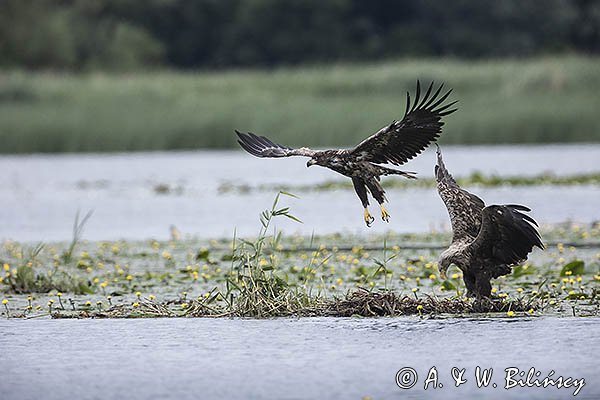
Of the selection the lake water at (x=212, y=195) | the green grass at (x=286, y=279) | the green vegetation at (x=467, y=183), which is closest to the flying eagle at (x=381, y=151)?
the green grass at (x=286, y=279)

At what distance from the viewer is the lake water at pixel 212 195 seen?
56.1 feet

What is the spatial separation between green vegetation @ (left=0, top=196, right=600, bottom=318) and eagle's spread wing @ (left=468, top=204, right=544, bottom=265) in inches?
19.2

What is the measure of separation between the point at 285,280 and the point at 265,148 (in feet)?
3.55

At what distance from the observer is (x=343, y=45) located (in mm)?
52094

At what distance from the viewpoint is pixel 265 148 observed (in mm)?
10812

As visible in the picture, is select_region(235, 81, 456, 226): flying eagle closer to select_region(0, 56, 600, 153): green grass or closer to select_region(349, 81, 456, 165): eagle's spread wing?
select_region(349, 81, 456, 165): eagle's spread wing

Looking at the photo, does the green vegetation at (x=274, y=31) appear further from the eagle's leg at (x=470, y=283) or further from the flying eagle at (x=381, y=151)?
the eagle's leg at (x=470, y=283)

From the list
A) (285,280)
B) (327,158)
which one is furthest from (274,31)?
(327,158)

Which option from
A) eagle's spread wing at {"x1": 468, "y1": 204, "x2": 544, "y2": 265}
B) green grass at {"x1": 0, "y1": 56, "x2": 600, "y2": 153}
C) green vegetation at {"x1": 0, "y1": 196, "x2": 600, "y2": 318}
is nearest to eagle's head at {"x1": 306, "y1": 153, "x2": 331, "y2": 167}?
green vegetation at {"x1": 0, "y1": 196, "x2": 600, "y2": 318}

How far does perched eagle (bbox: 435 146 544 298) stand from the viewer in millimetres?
8867

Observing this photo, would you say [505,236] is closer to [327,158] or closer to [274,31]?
[327,158]

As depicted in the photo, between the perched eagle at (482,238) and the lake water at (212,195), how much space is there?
5892 mm

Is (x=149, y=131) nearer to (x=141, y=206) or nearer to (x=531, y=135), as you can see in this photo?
(x=531, y=135)

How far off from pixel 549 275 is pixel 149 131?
21883 mm
